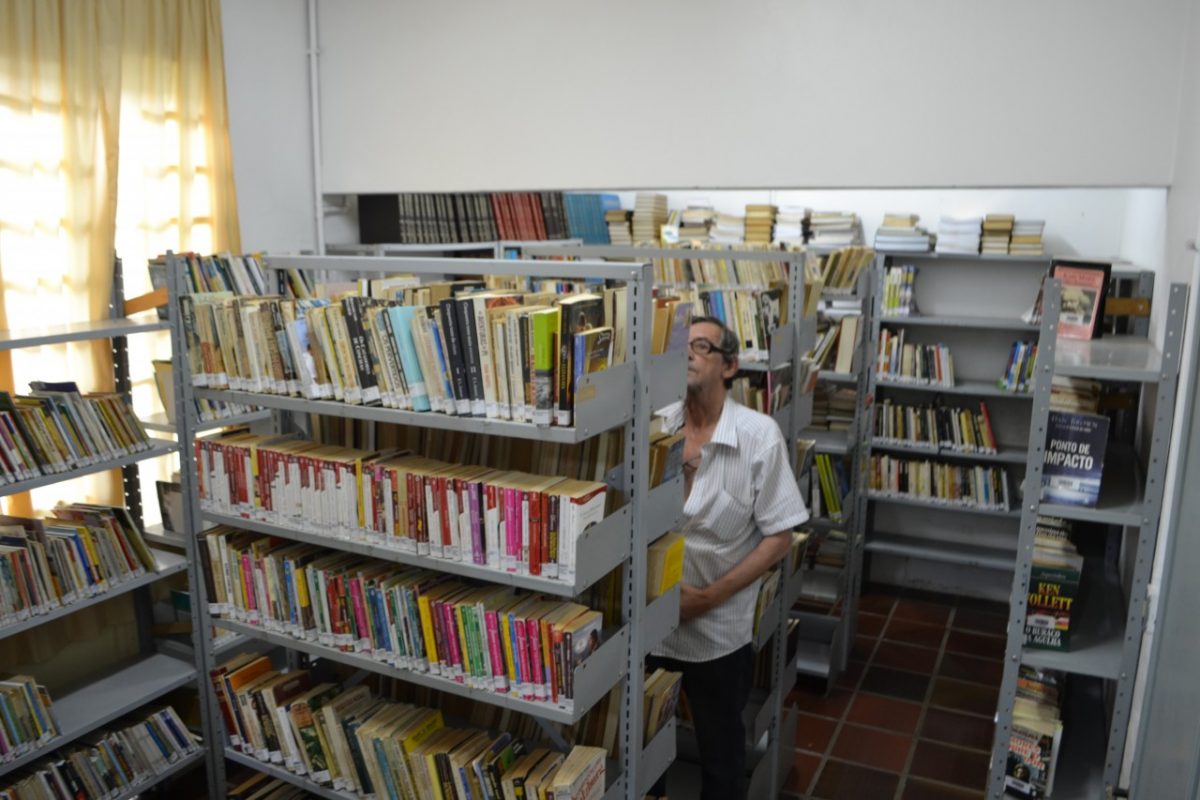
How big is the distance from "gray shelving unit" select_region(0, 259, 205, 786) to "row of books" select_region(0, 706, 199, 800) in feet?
0.13

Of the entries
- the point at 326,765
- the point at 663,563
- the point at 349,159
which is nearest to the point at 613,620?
the point at 663,563

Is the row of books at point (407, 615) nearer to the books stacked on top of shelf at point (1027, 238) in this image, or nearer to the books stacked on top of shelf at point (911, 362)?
the books stacked on top of shelf at point (911, 362)

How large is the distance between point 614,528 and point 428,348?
640 millimetres

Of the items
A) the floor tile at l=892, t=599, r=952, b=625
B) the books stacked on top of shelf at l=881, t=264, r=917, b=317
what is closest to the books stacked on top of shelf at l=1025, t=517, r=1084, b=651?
the floor tile at l=892, t=599, r=952, b=625

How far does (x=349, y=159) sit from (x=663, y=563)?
305 cm

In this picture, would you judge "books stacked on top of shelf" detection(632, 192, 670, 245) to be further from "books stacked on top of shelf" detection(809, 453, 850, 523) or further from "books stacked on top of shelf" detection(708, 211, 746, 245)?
"books stacked on top of shelf" detection(809, 453, 850, 523)

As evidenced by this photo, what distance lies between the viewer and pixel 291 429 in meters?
2.91

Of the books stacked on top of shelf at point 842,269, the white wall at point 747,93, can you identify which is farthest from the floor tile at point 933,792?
the white wall at point 747,93

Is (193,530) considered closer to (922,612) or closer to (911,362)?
(911,362)

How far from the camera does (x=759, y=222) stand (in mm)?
5961

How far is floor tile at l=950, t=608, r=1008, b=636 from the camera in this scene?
513 centimetres

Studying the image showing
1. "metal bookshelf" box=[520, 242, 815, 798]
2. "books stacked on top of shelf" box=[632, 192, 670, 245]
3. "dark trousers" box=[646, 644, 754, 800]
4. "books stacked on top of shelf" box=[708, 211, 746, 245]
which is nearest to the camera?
"dark trousers" box=[646, 644, 754, 800]

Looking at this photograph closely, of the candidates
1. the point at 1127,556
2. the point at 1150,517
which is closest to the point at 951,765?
the point at 1127,556

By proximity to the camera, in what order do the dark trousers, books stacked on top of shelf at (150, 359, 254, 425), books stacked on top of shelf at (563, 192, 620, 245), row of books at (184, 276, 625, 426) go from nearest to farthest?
row of books at (184, 276, 625, 426)
the dark trousers
books stacked on top of shelf at (150, 359, 254, 425)
books stacked on top of shelf at (563, 192, 620, 245)
